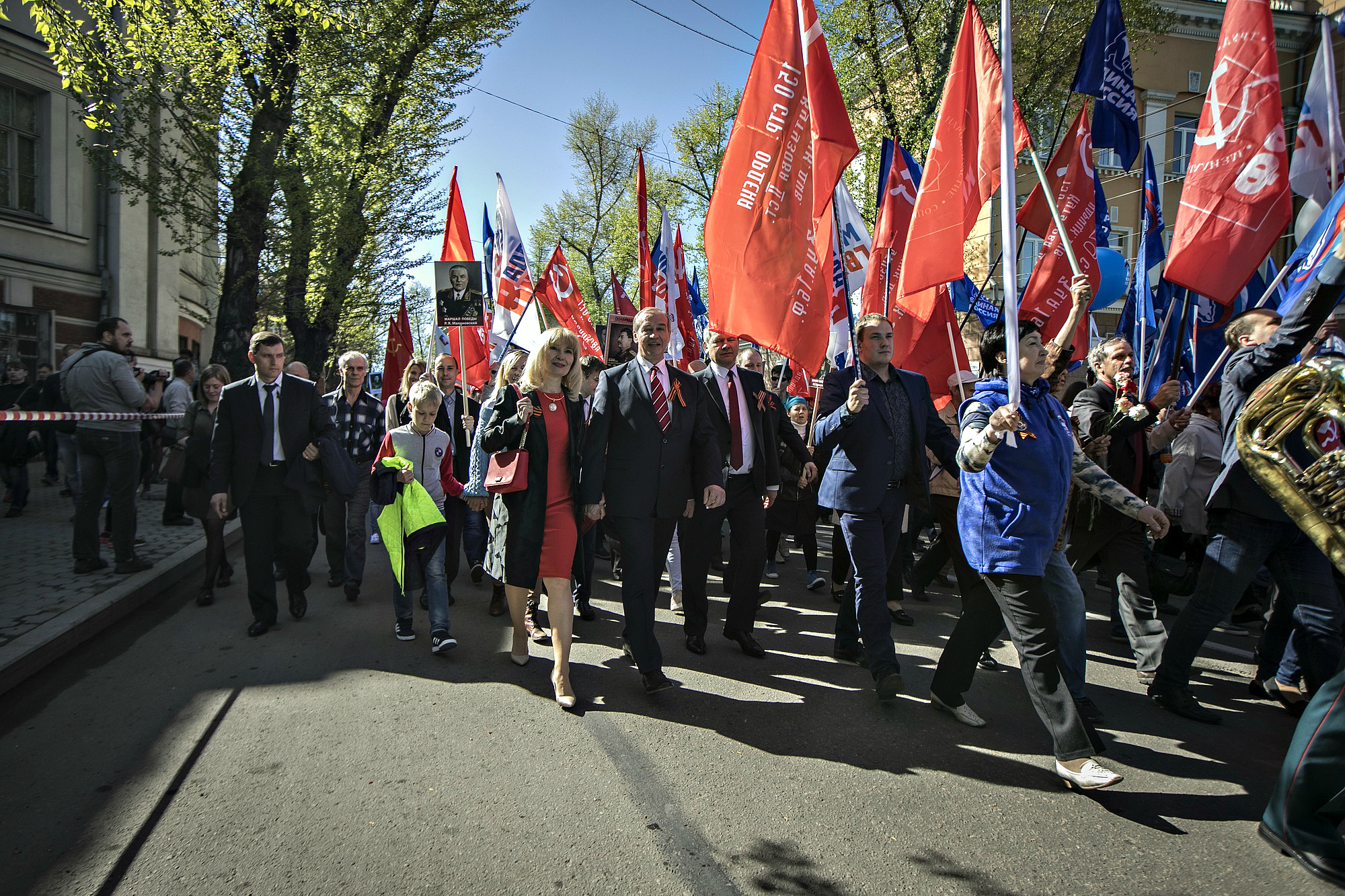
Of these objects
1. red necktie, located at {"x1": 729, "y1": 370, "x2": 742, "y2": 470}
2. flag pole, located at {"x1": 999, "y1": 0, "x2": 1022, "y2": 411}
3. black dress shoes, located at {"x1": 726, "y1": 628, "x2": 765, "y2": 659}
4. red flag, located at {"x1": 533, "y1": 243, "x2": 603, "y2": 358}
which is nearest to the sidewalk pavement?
black dress shoes, located at {"x1": 726, "y1": 628, "x2": 765, "y2": 659}

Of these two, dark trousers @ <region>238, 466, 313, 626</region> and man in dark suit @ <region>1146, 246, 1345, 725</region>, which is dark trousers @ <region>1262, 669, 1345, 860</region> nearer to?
man in dark suit @ <region>1146, 246, 1345, 725</region>

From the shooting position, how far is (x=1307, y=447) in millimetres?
2877

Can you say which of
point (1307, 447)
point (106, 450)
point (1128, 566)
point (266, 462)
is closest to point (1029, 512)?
point (1307, 447)

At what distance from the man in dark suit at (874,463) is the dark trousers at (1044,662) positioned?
993 mm

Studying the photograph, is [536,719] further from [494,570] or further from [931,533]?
[931,533]

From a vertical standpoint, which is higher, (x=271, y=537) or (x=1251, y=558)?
(x=1251, y=558)

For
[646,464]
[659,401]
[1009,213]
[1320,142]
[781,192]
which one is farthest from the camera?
[1320,142]

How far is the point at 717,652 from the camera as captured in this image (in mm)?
5230

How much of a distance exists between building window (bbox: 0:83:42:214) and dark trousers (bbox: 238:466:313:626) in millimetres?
14517

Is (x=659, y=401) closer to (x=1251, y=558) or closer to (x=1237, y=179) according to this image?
(x=1251, y=558)

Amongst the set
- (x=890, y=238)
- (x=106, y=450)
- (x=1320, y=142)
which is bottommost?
(x=106, y=450)

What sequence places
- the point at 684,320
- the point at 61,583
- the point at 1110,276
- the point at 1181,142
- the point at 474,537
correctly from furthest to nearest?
1. the point at 1181,142
2. the point at 1110,276
3. the point at 684,320
4. the point at 474,537
5. the point at 61,583

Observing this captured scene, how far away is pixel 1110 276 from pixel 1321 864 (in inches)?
513

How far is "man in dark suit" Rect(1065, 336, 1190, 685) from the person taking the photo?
4.83 metres
